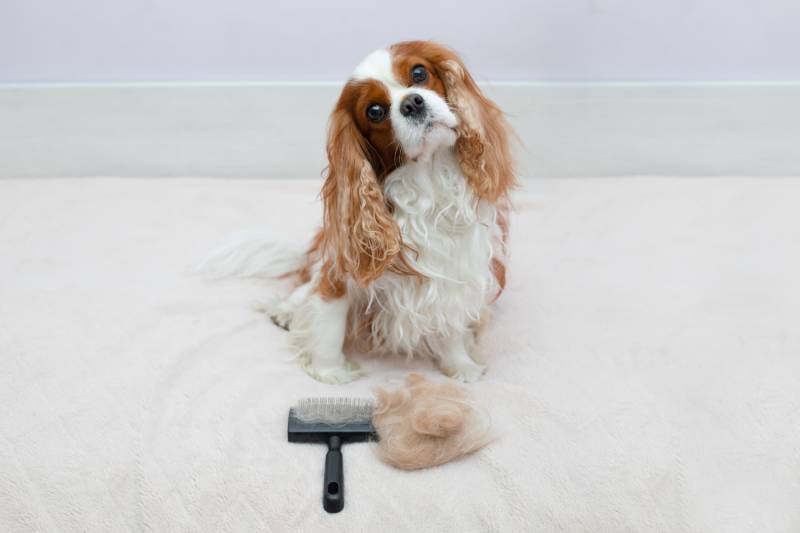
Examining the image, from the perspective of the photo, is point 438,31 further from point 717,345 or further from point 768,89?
point 717,345

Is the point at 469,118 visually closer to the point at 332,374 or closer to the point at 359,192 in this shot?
the point at 359,192

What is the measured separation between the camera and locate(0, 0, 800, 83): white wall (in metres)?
2.37

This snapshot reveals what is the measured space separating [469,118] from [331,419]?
596mm

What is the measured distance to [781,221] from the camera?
2219 millimetres

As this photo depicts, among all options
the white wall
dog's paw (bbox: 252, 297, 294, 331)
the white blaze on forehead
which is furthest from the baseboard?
the white blaze on forehead

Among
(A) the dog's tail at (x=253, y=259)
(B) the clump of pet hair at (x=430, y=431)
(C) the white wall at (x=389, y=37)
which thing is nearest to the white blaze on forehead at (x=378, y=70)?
(B) the clump of pet hair at (x=430, y=431)

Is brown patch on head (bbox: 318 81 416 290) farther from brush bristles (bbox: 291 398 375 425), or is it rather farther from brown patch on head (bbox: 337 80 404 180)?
brush bristles (bbox: 291 398 375 425)

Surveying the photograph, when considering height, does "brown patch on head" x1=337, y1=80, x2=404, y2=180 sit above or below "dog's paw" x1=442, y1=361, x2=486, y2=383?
above

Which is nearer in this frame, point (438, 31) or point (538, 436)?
point (538, 436)

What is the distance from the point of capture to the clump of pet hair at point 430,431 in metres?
1.34

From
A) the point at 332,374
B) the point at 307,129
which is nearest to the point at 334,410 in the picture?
the point at 332,374

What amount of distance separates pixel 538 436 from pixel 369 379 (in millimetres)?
399

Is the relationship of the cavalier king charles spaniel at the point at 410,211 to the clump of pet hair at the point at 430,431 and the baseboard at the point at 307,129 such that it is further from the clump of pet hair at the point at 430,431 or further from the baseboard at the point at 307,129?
the baseboard at the point at 307,129

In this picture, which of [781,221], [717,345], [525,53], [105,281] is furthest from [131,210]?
[781,221]
